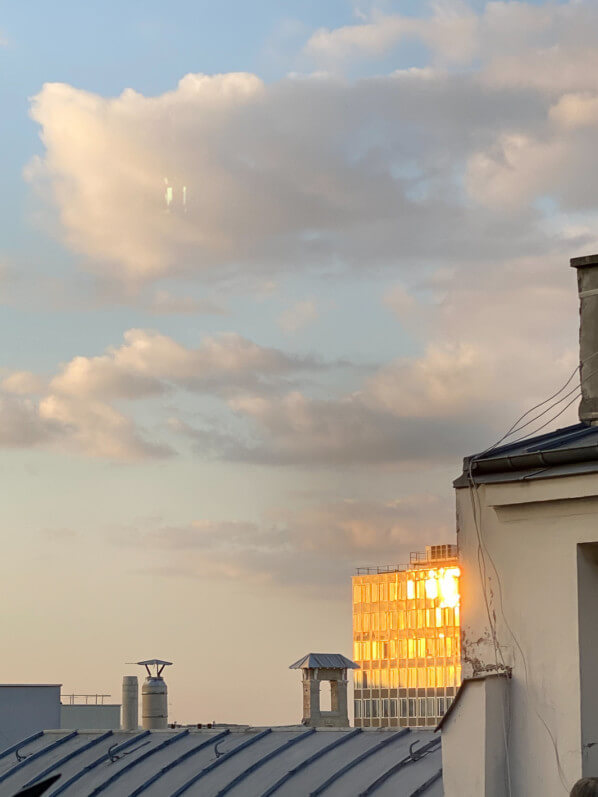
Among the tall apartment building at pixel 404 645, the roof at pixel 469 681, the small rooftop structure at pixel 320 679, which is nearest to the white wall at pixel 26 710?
the small rooftop structure at pixel 320 679

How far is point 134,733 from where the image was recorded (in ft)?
117

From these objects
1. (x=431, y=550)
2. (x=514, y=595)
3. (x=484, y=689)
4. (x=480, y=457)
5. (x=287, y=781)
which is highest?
(x=431, y=550)

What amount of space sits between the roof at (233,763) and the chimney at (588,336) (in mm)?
9966

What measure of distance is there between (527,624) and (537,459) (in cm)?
164

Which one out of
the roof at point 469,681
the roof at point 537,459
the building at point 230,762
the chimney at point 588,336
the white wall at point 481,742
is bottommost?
the building at point 230,762

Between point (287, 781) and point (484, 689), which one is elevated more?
point (484, 689)

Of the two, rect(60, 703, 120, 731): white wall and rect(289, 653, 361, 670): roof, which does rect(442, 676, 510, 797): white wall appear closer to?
rect(289, 653, 361, 670): roof

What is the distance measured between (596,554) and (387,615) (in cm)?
17708

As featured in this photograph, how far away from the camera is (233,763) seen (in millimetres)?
30531

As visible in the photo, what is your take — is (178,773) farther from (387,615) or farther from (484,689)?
(387,615)

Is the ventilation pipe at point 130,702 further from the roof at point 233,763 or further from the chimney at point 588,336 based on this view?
the chimney at point 588,336

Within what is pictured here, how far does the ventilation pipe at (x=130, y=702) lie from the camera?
4647 centimetres

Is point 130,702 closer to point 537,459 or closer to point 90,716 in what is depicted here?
point 90,716

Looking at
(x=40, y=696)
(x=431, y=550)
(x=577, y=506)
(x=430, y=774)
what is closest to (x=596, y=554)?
(x=577, y=506)
